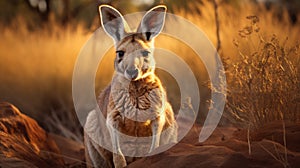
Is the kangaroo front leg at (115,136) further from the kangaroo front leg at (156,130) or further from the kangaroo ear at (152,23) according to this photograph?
the kangaroo ear at (152,23)

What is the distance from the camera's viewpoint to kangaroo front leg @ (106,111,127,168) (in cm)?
469

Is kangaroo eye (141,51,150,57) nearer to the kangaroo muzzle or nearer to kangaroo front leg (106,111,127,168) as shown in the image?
the kangaroo muzzle

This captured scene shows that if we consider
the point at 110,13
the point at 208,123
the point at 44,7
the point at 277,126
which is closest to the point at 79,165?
the point at 208,123

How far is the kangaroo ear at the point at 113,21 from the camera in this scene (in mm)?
4758

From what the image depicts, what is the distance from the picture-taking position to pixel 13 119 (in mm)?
5777

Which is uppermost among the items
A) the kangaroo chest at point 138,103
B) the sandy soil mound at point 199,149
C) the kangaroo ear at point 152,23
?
the kangaroo ear at point 152,23

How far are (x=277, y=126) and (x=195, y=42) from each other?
12.7 ft

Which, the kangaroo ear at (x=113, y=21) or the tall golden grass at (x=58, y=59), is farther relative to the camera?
the tall golden grass at (x=58, y=59)

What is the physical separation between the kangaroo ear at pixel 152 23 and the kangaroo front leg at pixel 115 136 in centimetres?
77

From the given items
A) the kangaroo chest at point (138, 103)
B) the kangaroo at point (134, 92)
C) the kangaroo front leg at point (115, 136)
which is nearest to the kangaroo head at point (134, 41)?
the kangaroo at point (134, 92)

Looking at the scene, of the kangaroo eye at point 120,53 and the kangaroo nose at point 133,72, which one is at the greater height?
the kangaroo eye at point 120,53

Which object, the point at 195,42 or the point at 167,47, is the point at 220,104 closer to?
the point at 195,42

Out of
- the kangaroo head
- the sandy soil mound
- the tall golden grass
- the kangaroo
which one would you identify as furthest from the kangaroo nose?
the tall golden grass

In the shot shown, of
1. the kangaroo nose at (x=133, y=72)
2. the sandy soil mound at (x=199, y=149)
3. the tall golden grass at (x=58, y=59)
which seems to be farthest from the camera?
the tall golden grass at (x=58, y=59)
